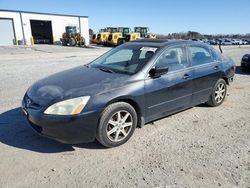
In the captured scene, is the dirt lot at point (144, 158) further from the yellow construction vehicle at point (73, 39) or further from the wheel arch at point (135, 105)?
the yellow construction vehicle at point (73, 39)

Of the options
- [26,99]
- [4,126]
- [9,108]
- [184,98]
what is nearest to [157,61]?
[184,98]

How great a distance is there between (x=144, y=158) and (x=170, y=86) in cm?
137

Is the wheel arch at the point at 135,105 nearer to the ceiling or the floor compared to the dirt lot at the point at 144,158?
nearer to the ceiling

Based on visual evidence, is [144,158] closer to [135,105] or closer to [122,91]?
[135,105]

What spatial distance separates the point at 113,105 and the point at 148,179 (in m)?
1.09

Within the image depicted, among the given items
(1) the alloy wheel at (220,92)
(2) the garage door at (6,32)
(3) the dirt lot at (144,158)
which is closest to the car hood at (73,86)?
(3) the dirt lot at (144,158)

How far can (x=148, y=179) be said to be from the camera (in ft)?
8.45

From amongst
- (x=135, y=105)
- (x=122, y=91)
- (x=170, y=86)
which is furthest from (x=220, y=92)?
(x=122, y=91)

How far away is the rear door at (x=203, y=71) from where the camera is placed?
430 cm

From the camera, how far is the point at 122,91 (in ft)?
10.4

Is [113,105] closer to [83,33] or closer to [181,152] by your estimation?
[181,152]

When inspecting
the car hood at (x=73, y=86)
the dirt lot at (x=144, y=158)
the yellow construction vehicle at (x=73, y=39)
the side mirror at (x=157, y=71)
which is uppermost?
the yellow construction vehicle at (x=73, y=39)

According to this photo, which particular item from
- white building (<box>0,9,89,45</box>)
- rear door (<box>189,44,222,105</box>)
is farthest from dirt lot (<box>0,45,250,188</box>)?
white building (<box>0,9,89,45</box>)

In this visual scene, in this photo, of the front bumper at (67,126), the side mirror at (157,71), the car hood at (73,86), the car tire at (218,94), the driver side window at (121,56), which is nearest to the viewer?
the front bumper at (67,126)
